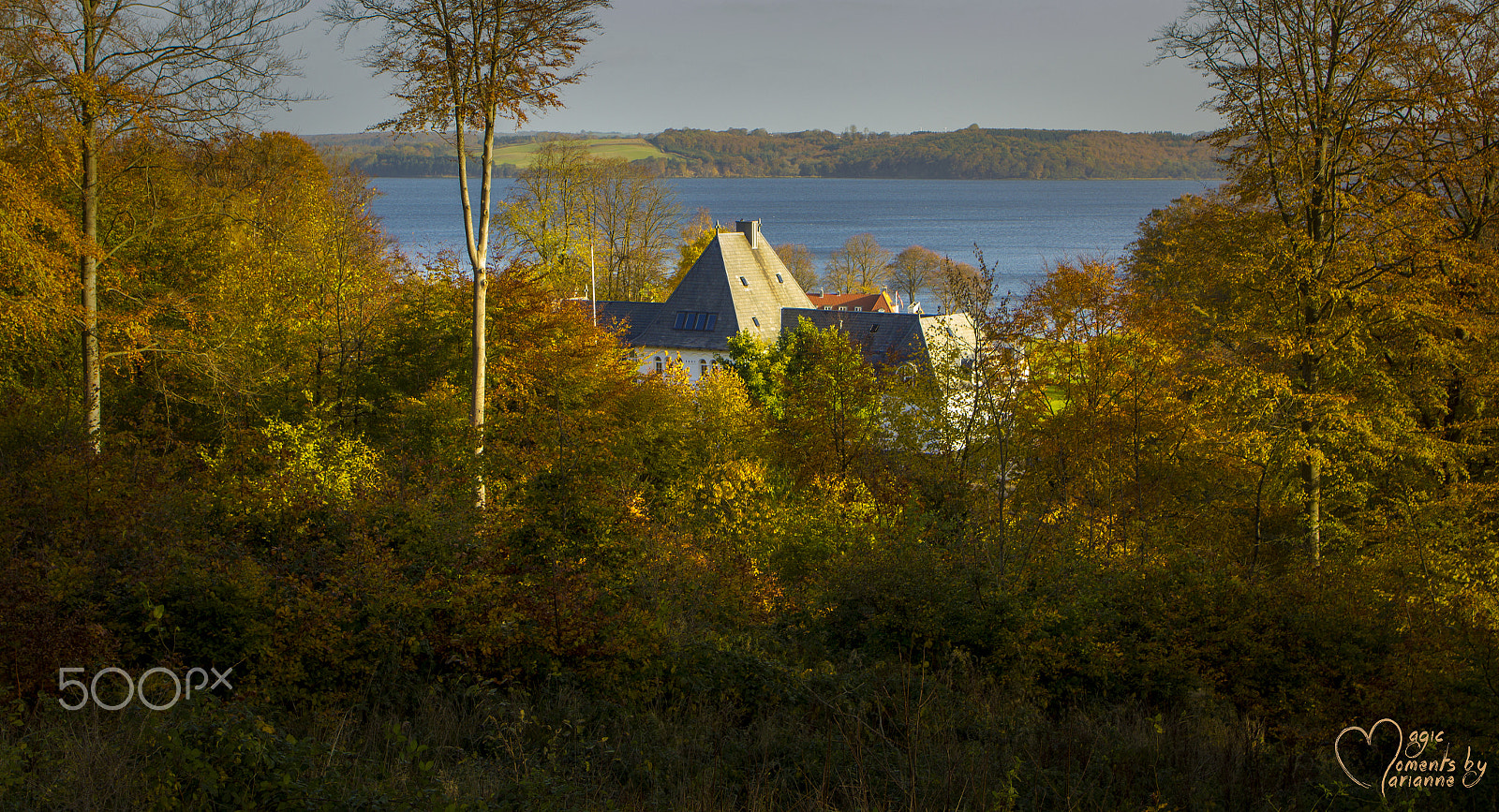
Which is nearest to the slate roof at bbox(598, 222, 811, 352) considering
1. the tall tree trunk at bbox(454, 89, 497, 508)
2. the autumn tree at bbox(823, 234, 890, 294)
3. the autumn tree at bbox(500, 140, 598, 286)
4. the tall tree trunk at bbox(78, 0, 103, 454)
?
the autumn tree at bbox(500, 140, 598, 286)

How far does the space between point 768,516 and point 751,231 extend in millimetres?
34948

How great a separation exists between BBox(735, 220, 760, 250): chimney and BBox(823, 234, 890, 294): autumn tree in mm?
36301

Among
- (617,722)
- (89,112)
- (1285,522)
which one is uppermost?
(89,112)

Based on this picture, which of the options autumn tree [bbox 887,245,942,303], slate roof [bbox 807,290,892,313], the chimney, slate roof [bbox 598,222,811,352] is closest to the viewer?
slate roof [bbox 598,222,811,352]

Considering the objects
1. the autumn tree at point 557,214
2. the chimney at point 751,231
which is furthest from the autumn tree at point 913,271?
the autumn tree at point 557,214

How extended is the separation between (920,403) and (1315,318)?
9985 mm

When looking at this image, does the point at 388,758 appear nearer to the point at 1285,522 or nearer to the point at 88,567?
the point at 88,567

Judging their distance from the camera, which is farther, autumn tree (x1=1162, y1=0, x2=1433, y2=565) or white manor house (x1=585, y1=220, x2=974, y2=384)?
white manor house (x1=585, y1=220, x2=974, y2=384)

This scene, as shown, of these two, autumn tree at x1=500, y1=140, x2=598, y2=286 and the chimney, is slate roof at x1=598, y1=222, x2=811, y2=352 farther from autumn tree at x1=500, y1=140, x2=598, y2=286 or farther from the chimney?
autumn tree at x1=500, y1=140, x2=598, y2=286

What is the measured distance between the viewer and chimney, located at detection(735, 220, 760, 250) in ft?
165

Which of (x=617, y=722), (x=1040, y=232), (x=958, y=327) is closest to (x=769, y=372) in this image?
(x=958, y=327)

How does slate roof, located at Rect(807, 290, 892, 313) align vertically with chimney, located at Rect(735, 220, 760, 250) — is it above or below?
below

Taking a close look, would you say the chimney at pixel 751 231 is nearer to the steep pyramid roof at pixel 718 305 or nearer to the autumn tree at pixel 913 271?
the steep pyramid roof at pixel 718 305

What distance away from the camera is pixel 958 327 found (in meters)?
39.2
